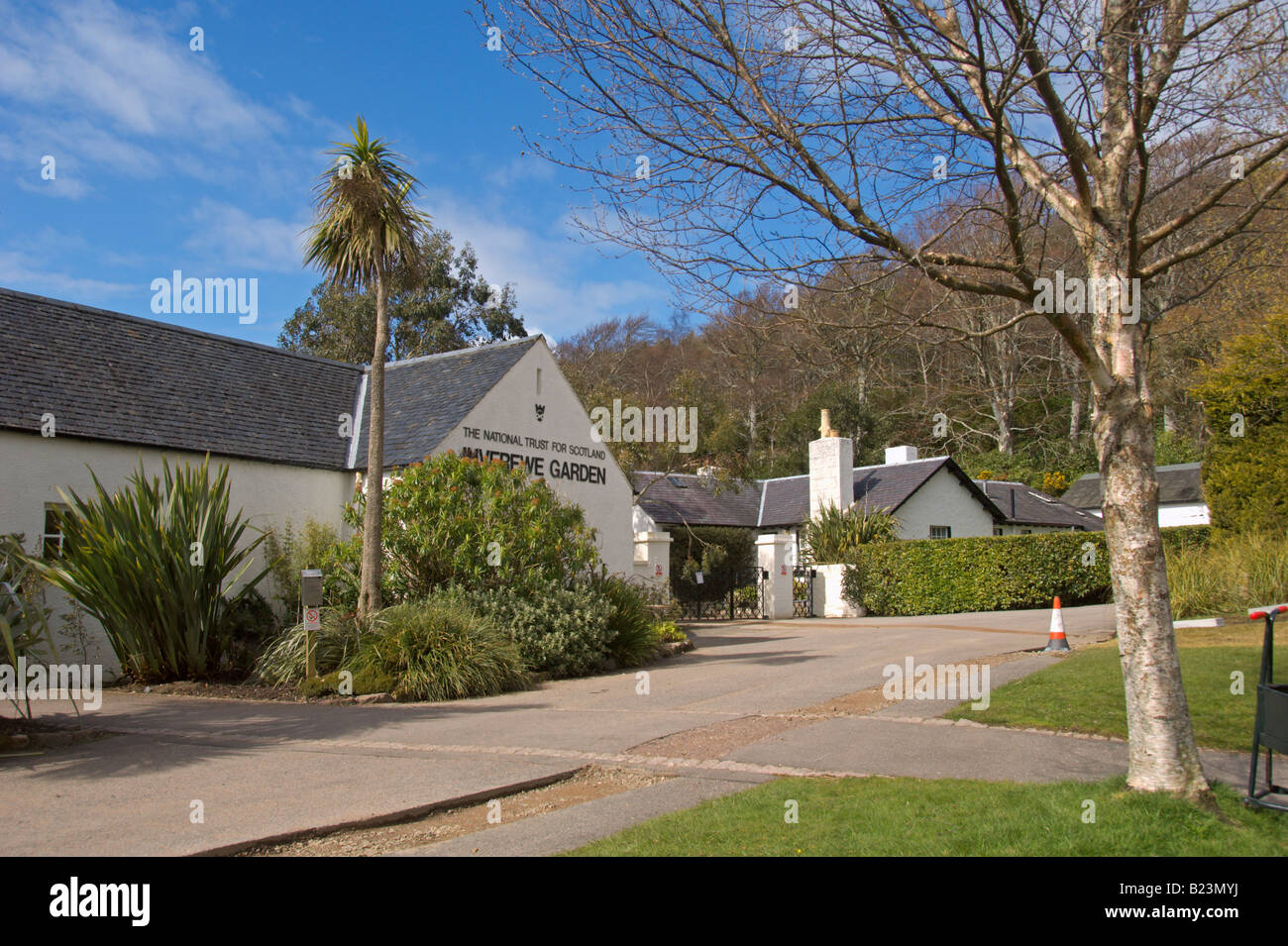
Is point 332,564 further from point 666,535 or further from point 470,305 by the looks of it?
point 470,305

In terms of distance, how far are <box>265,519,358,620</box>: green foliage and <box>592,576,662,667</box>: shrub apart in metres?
4.15

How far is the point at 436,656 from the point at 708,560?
17741 mm

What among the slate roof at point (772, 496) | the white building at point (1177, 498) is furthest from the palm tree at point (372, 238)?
the white building at point (1177, 498)

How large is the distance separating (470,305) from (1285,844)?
4558 cm

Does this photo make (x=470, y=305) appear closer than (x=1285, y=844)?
No

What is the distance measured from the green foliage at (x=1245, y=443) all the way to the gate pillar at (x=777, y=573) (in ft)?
35.9

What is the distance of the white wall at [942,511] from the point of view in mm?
32000

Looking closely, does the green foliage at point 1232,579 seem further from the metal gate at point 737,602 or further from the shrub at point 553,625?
the metal gate at point 737,602

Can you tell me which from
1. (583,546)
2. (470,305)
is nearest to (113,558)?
(583,546)

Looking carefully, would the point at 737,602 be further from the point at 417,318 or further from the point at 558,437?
the point at 417,318

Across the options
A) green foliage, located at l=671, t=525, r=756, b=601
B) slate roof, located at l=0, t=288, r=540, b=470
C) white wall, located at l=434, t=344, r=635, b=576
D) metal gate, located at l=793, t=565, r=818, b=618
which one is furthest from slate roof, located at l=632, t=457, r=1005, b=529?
slate roof, located at l=0, t=288, r=540, b=470

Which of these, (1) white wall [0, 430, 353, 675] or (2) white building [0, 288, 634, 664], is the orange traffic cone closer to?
(2) white building [0, 288, 634, 664]

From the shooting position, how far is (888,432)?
1783 inches

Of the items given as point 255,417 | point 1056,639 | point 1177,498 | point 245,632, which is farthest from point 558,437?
point 1177,498
